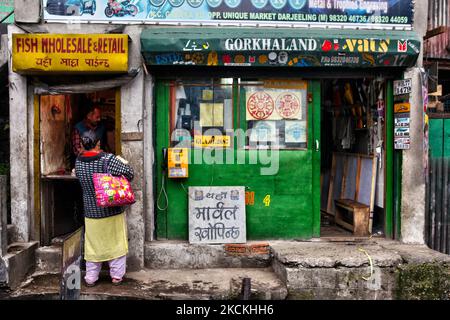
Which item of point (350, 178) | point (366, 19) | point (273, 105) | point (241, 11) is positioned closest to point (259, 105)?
point (273, 105)

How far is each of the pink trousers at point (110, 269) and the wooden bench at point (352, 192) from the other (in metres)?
3.73

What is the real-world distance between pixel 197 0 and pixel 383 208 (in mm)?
4243

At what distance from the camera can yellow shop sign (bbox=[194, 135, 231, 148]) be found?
695cm

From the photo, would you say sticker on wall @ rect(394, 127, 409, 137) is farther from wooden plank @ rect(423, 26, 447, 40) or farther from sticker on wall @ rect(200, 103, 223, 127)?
sticker on wall @ rect(200, 103, 223, 127)

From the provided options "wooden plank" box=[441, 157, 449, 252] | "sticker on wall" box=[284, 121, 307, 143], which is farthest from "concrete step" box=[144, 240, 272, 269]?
"wooden plank" box=[441, 157, 449, 252]

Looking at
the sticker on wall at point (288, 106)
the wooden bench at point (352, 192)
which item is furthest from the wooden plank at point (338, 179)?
the sticker on wall at point (288, 106)

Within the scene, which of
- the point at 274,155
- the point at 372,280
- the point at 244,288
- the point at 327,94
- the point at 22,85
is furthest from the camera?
the point at 327,94

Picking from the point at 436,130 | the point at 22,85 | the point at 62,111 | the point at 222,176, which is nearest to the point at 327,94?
the point at 436,130

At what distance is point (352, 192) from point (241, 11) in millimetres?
3781

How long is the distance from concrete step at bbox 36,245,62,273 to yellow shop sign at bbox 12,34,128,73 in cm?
254

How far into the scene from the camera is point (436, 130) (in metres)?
7.96
